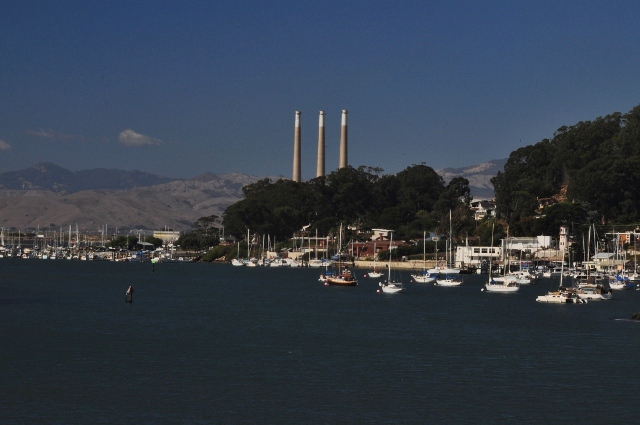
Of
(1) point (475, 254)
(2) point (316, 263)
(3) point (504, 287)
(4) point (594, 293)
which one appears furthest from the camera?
(2) point (316, 263)

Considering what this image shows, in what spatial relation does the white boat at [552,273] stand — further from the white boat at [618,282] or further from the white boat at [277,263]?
the white boat at [277,263]

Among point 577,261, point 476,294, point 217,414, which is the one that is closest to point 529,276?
point 476,294

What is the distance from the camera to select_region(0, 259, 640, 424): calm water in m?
33.4

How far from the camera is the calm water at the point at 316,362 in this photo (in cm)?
3344

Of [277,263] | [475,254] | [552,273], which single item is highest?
[475,254]

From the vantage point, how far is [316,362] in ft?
143

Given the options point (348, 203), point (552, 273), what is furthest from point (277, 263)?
point (552, 273)

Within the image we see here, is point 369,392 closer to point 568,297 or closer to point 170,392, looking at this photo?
point 170,392

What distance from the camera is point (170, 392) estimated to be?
36.0 metres

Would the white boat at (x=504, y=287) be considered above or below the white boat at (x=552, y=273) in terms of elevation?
below

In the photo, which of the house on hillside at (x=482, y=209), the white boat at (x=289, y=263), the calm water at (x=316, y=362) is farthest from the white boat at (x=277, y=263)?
the calm water at (x=316, y=362)

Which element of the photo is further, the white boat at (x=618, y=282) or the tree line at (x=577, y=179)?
the tree line at (x=577, y=179)

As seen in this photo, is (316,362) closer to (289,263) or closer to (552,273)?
(552,273)

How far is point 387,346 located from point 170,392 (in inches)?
622
